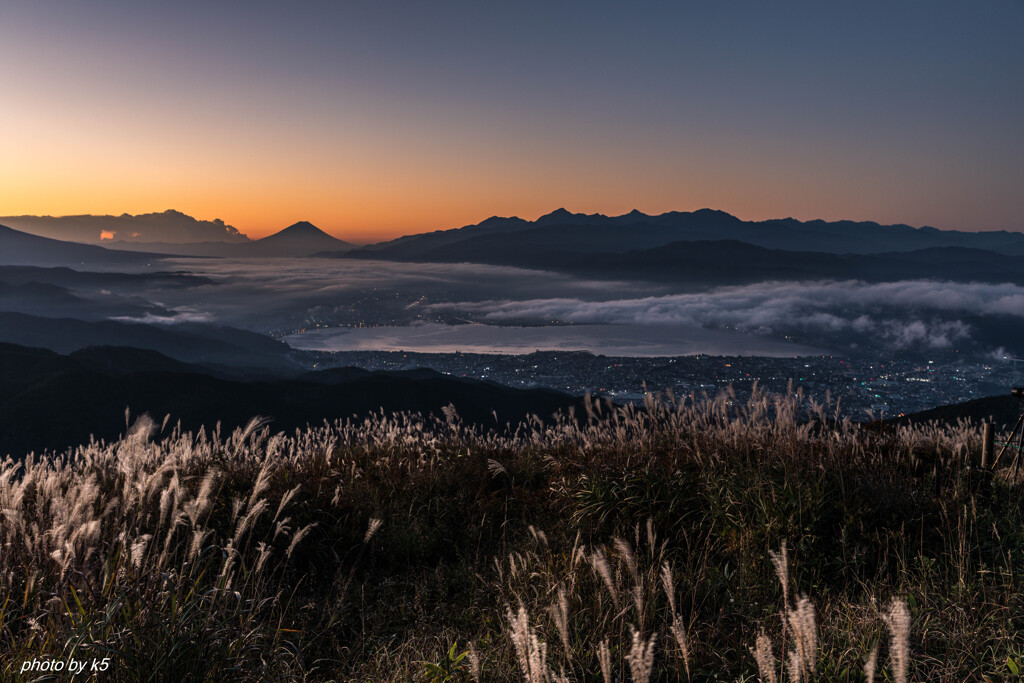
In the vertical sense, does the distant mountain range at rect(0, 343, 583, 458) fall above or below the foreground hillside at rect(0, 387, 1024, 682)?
below

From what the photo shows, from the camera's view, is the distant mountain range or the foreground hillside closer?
the foreground hillside

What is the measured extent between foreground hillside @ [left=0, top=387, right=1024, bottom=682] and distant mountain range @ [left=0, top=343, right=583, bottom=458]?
72.7 m

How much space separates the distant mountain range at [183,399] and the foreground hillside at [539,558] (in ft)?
239

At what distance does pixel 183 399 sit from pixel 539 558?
113m

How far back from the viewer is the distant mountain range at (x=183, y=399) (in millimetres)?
90250

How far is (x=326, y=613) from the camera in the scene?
16.9 ft

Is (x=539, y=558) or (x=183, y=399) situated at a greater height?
(x=539, y=558)

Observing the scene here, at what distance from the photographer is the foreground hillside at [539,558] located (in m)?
3.37

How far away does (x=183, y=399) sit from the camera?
4035 inches

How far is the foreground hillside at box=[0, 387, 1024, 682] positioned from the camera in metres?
3.37

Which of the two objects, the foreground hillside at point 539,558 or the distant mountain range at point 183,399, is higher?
the foreground hillside at point 539,558

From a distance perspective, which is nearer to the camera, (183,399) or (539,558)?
(539,558)

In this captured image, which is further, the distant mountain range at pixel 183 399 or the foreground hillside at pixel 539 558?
the distant mountain range at pixel 183 399

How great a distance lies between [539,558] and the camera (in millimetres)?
4988
